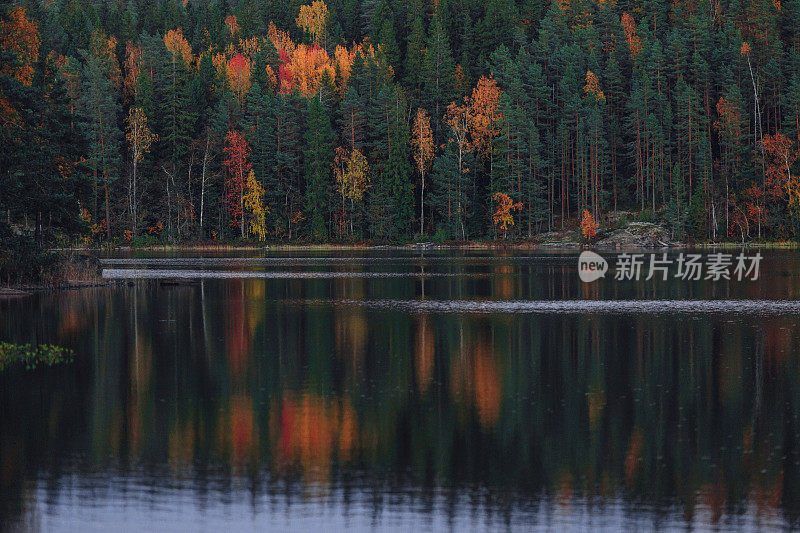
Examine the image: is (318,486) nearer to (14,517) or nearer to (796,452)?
(14,517)

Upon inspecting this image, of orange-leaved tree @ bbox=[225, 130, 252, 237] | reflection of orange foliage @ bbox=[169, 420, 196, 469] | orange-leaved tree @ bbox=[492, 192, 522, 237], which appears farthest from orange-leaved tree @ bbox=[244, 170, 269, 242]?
reflection of orange foliage @ bbox=[169, 420, 196, 469]

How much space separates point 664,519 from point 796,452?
4210 mm

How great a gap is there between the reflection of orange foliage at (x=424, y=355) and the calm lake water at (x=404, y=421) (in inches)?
5.0

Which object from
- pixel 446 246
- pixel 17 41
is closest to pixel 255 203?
pixel 446 246

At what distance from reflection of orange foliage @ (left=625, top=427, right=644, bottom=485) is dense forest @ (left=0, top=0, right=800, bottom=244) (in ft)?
294

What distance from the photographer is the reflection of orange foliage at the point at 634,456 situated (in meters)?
14.3

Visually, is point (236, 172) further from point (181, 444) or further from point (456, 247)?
point (181, 444)

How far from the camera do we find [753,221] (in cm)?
10438

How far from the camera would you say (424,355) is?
2627cm

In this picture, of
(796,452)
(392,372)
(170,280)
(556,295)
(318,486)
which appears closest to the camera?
(318,486)

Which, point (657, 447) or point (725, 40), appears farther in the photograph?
point (725, 40)

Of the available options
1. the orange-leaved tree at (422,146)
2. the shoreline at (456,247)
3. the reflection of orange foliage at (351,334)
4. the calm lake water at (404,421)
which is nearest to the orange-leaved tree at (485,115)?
the orange-leaved tree at (422,146)

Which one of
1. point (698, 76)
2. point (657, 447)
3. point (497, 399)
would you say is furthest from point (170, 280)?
point (698, 76)

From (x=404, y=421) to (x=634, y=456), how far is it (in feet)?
14.4
